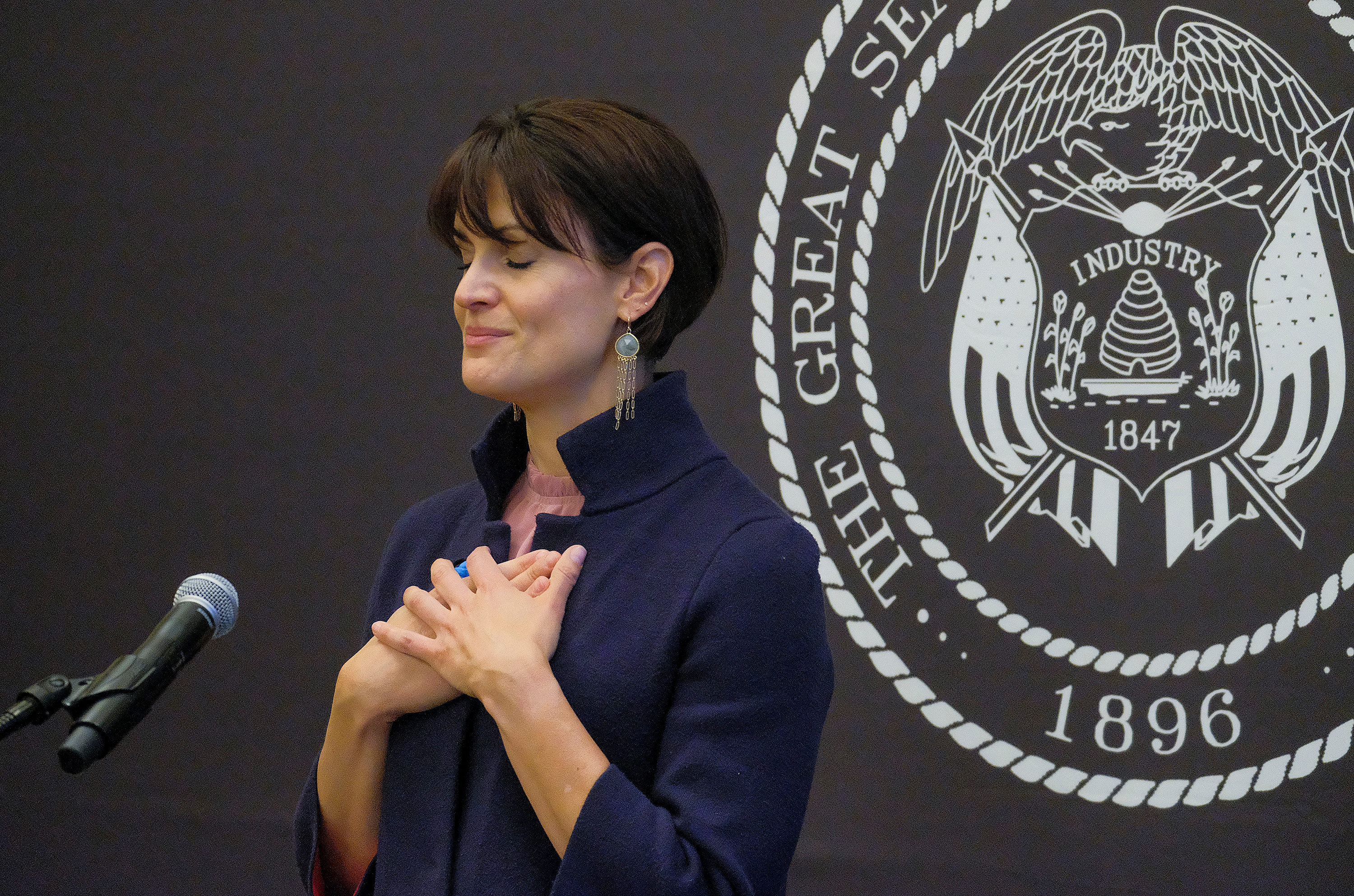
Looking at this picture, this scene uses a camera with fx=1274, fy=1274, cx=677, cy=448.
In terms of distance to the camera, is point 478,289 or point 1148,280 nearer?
point 478,289

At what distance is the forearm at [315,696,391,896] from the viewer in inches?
49.1

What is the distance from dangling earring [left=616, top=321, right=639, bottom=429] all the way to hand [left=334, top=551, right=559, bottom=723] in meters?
0.16

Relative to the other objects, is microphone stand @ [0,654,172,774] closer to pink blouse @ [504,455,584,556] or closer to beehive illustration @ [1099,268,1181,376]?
pink blouse @ [504,455,584,556]

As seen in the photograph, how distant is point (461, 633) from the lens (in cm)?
117

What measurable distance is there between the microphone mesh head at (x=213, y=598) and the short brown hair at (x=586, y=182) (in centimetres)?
42

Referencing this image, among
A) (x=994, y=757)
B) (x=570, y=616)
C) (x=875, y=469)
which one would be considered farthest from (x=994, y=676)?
(x=570, y=616)

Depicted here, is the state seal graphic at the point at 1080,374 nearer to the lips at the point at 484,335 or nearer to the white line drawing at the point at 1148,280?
the white line drawing at the point at 1148,280

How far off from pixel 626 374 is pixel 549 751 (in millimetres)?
406

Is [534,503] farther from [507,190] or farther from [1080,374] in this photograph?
[1080,374]

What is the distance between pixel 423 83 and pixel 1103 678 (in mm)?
1685

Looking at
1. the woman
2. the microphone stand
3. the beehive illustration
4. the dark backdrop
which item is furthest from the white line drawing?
the microphone stand

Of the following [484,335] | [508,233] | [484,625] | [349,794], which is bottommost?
[349,794]

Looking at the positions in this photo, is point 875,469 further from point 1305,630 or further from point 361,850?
point 361,850

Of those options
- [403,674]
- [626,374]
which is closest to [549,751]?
[403,674]
